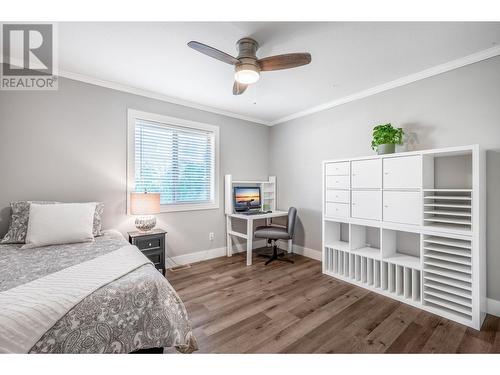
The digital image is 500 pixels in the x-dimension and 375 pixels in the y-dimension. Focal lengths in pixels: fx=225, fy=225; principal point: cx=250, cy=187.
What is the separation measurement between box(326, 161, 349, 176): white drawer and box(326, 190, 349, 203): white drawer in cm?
24

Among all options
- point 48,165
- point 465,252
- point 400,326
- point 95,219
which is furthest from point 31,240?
point 465,252

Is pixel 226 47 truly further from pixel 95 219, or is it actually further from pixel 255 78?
pixel 95 219

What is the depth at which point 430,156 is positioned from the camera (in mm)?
2330

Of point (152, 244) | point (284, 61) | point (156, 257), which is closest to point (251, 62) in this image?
point (284, 61)

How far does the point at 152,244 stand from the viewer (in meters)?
2.78

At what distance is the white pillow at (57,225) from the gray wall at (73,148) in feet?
1.55

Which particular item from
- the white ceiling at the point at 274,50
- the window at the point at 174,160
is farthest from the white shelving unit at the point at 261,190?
the white ceiling at the point at 274,50

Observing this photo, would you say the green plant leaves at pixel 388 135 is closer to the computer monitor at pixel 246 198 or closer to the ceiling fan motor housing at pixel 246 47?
the ceiling fan motor housing at pixel 246 47

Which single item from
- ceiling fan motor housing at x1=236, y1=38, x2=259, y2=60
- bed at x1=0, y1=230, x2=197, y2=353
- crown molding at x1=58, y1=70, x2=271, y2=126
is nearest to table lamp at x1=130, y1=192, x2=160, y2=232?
bed at x1=0, y1=230, x2=197, y2=353

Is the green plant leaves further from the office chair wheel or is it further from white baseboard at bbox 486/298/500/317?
the office chair wheel

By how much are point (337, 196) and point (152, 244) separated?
8.05 feet

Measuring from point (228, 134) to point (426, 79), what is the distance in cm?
276

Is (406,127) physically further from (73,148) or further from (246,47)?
(73,148)
